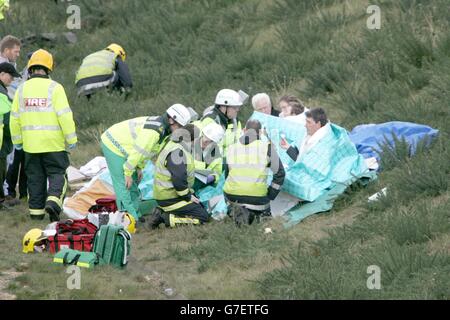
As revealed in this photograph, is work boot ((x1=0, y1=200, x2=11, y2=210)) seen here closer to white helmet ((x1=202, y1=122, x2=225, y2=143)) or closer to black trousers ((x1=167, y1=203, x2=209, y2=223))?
black trousers ((x1=167, y1=203, x2=209, y2=223))

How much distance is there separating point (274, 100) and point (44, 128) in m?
4.64

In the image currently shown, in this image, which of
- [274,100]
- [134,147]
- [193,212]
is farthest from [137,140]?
[274,100]

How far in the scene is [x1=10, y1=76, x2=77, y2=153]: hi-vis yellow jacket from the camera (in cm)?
1229

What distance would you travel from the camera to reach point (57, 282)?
9922 mm

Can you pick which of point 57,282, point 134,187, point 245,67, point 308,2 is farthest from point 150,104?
point 57,282

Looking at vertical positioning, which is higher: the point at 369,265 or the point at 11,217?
the point at 369,265

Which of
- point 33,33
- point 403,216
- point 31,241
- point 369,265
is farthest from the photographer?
point 33,33

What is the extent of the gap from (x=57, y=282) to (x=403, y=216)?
323 cm

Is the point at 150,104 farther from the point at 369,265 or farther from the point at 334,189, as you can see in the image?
the point at 369,265

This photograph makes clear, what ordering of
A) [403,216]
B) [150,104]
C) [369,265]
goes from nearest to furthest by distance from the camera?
[369,265]
[403,216]
[150,104]

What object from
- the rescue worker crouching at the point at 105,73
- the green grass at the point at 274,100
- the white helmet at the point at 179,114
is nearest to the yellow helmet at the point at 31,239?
the green grass at the point at 274,100

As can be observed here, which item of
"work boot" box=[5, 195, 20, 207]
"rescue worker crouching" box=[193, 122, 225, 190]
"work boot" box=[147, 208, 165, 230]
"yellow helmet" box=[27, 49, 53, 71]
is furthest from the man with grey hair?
"work boot" box=[5, 195, 20, 207]

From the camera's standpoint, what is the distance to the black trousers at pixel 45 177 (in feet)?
40.7

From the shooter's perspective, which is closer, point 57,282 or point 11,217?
point 57,282
